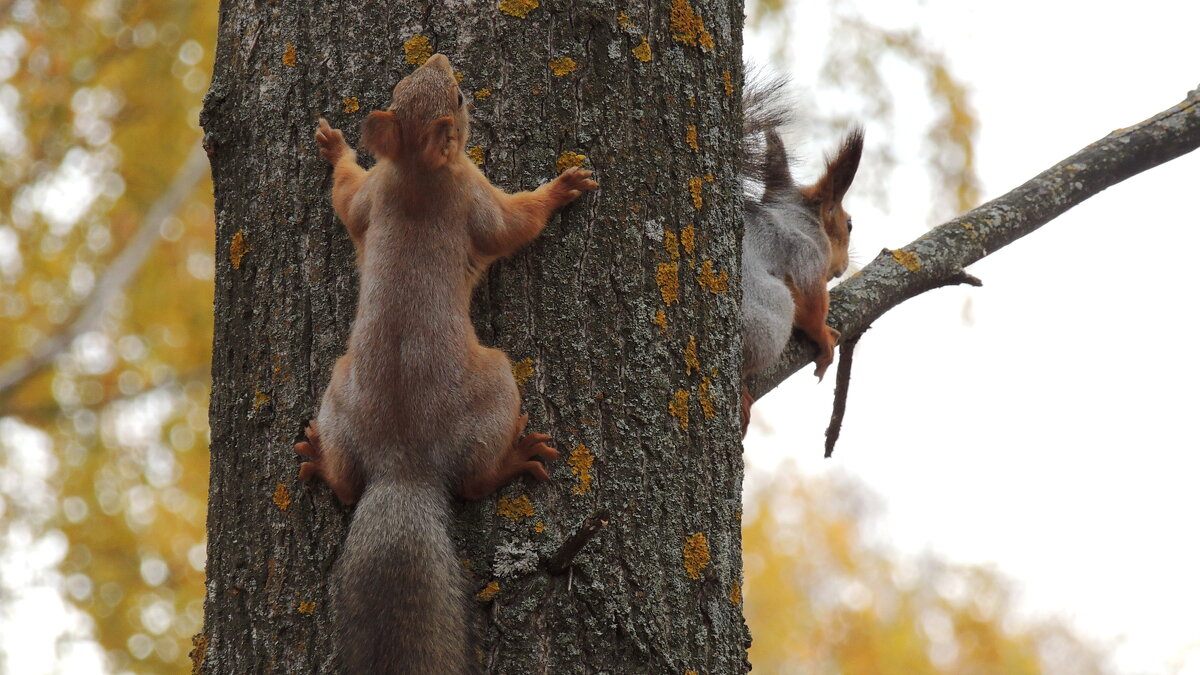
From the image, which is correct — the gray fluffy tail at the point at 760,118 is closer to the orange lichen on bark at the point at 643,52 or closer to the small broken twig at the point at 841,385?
the small broken twig at the point at 841,385

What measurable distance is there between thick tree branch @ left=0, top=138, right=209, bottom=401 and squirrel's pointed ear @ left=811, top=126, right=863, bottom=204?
435cm

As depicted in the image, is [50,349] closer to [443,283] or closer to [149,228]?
[149,228]

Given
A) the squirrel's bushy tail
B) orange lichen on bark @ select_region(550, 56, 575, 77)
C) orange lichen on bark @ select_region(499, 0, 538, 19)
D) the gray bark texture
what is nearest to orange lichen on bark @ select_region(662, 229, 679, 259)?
the gray bark texture

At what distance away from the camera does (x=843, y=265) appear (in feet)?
13.9

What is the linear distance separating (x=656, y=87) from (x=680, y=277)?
343 mm

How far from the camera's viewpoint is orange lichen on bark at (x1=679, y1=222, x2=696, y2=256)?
1894mm

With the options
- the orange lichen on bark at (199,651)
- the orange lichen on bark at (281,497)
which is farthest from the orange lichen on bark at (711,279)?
the orange lichen on bark at (199,651)

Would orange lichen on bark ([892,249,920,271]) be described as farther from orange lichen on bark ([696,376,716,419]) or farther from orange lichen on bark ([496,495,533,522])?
orange lichen on bark ([496,495,533,522])

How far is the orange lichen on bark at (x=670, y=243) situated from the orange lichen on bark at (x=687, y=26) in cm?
37

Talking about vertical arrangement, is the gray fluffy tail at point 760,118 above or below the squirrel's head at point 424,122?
above

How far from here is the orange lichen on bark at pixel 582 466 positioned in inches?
67.6

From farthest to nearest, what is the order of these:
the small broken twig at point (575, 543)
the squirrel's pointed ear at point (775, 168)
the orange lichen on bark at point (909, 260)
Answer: the squirrel's pointed ear at point (775, 168) → the orange lichen on bark at point (909, 260) → the small broken twig at point (575, 543)

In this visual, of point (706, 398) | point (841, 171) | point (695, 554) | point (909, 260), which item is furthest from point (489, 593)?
point (841, 171)

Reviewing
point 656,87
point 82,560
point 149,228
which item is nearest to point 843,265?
point 656,87
